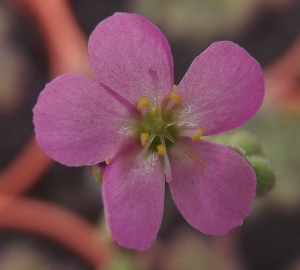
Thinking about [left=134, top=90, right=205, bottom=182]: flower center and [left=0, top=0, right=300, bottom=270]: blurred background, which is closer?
[left=134, top=90, right=205, bottom=182]: flower center

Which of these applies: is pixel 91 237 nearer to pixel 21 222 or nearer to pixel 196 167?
pixel 21 222

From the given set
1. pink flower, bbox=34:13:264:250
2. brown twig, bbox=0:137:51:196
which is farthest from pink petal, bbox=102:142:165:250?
brown twig, bbox=0:137:51:196

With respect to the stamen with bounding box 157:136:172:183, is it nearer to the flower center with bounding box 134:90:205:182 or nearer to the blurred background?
the flower center with bounding box 134:90:205:182

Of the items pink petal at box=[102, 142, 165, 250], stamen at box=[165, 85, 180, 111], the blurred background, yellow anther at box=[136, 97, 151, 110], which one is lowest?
the blurred background

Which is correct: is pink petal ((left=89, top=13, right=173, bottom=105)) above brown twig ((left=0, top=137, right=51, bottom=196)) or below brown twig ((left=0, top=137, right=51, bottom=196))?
above

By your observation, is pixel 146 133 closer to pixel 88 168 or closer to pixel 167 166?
pixel 167 166

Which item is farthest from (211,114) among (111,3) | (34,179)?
(111,3)

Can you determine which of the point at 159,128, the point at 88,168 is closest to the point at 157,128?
the point at 159,128

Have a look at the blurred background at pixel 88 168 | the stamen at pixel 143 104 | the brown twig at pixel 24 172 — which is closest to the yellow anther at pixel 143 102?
the stamen at pixel 143 104
